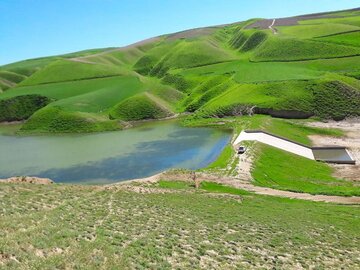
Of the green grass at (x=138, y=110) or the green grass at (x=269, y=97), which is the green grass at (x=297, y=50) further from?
the green grass at (x=138, y=110)

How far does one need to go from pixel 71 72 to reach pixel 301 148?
135 metres

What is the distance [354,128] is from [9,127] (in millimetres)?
103678

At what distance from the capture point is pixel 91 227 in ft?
73.6

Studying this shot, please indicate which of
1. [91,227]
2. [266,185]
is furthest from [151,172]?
[91,227]

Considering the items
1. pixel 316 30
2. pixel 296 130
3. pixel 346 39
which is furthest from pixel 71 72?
pixel 296 130

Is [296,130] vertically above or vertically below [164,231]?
below

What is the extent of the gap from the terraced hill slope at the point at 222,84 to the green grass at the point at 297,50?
351mm

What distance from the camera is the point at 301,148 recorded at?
211ft

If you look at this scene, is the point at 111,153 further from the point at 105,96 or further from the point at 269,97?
the point at 105,96

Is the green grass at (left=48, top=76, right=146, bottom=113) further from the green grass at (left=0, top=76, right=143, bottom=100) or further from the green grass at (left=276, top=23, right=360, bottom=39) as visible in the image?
the green grass at (left=276, top=23, right=360, bottom=39)

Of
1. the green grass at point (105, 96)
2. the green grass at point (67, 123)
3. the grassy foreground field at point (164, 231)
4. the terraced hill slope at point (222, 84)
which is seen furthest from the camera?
the green grass at point (105, 96)

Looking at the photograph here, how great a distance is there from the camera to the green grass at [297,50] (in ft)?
424

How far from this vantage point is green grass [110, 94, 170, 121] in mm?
108438

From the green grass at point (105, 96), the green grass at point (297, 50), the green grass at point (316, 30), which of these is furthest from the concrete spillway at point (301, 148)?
the green grass at point (316, 30)
